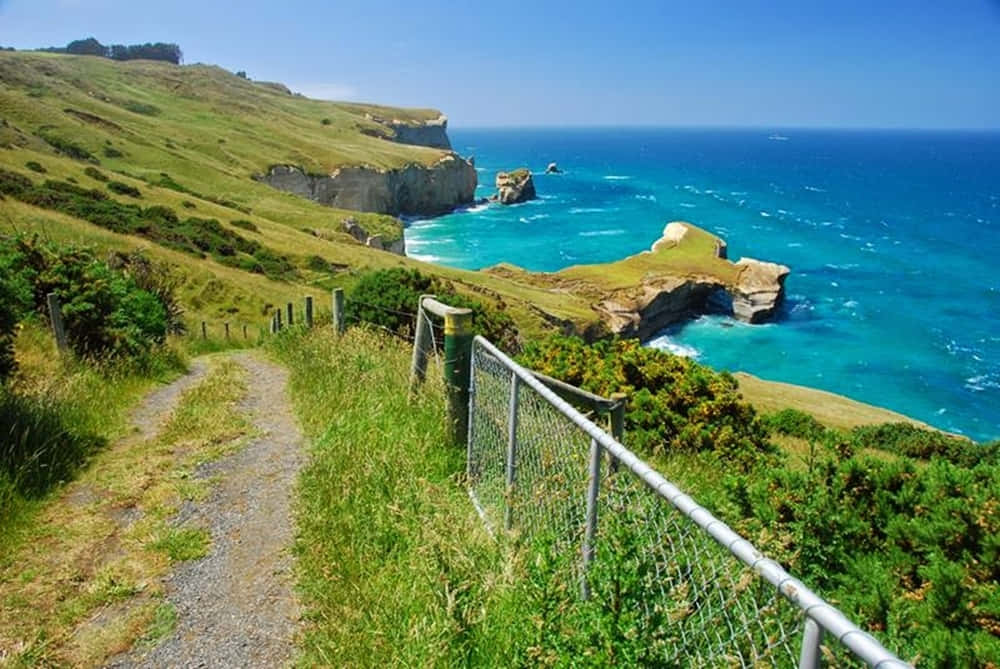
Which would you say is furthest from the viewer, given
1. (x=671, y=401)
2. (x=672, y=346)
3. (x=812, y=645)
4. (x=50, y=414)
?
(x=672, y=346)

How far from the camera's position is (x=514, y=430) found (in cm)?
472

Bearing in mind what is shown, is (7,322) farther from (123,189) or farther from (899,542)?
(123,189)

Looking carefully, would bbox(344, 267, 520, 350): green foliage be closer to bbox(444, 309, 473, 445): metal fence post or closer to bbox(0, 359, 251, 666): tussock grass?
bbox(0, 359, 251, 666): tussock grass

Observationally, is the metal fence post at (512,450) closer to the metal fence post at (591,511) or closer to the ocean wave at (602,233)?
the metal fence post at (591,511)

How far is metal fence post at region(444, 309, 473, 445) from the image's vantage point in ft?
20.2

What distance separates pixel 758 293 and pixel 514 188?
241 feet

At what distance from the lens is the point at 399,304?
60.5ft

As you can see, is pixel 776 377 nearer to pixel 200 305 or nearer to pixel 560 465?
pixel 200 305

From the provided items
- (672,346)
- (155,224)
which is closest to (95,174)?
(155,224)

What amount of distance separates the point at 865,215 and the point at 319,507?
127288mm

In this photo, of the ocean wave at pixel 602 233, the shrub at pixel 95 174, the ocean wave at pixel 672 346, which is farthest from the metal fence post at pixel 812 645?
the ocean wave at pixel 602 233

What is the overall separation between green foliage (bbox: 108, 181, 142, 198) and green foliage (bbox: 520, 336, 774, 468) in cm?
4590

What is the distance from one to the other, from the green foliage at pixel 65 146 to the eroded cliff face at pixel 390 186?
25.5 meters

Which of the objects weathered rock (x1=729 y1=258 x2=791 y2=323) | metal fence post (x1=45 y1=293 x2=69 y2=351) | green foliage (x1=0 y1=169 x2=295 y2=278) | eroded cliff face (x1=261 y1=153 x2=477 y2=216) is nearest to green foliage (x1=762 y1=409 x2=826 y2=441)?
metal fence post (x1=45 y1=293 x2=69 y2=351)
